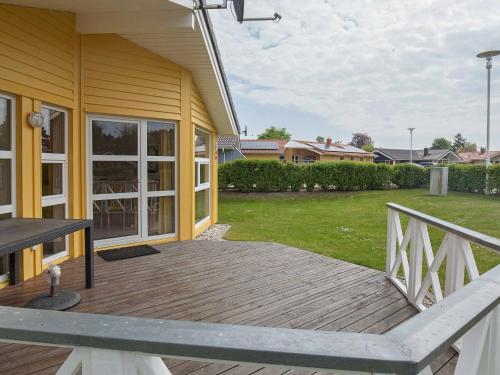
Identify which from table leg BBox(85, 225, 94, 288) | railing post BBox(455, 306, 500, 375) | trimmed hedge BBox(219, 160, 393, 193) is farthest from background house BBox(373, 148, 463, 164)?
railing post BBox(455, 306, 500, 375)

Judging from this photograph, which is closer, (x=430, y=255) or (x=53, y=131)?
(x=430, y=255)

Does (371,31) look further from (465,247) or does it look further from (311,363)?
(311,363)

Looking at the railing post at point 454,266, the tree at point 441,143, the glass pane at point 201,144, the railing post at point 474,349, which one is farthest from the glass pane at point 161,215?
the tree at point 441,143

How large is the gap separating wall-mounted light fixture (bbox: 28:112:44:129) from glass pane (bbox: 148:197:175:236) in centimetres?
201

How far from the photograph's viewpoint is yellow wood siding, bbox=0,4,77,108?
11.6ft

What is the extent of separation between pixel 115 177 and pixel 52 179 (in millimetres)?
952

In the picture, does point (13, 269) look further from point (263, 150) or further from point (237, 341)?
point (263, 150)

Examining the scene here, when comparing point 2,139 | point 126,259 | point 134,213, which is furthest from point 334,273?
point 2,139

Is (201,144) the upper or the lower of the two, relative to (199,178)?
upper

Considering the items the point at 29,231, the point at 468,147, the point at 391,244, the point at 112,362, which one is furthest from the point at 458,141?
the point at 112,362

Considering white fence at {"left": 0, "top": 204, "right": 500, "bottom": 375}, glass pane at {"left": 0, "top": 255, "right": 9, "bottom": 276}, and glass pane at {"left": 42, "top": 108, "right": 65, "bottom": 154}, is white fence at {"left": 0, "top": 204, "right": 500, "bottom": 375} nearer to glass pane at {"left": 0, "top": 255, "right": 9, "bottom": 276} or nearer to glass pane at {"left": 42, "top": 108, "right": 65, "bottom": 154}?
glass pane at {"left": 0, "top": 255, "right": 9, "bottom": 276}

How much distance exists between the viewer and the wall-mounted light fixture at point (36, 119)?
12.5 ft

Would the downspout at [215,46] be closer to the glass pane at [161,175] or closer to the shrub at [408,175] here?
the glass pane at [161,175]

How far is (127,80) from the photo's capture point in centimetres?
507
